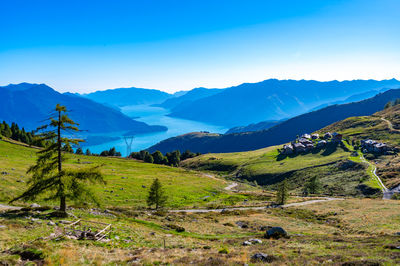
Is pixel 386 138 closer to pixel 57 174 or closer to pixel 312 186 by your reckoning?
pixel 312 186

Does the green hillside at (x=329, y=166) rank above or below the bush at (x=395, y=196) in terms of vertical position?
above

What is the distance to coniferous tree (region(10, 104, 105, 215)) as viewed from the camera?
24.9 metres

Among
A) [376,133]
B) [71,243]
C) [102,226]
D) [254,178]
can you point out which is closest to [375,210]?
[102,226]

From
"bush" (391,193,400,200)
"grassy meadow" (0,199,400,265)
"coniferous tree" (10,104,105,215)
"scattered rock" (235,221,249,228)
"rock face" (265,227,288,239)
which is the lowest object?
"bush" (391,193,400,200)

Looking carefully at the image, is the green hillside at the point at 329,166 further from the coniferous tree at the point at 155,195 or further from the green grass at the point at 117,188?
the coniferous tree at the point at 155,195

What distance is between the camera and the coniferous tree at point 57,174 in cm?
2486

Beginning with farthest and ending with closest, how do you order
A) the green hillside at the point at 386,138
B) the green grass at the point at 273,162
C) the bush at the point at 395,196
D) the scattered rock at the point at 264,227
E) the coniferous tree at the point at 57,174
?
the green grass at the point at 273,162 < the green hillside at the point at 386,138 < the bush at the point at 395,196 < the scattered rock at the point at 264,227 < the coniferous tree at the point at 57,174

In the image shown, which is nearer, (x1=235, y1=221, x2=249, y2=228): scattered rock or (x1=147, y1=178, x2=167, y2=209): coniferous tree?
(x1=235, y1=221, x2=249, y2=228): scattered rock

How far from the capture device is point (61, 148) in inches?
1032

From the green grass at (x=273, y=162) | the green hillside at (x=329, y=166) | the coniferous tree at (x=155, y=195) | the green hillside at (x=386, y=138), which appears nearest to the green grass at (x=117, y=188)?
the coniferous tree at (x=155, y=195)

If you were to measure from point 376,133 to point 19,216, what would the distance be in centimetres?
19109

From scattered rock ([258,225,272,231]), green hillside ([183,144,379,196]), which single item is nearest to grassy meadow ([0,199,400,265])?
scattered rock ([258,225,272,231])

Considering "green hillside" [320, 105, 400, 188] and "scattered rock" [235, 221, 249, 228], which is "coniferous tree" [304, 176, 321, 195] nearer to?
"green hillside" [320, 105, 400, 188]

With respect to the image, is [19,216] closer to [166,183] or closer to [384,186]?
[166,183]
